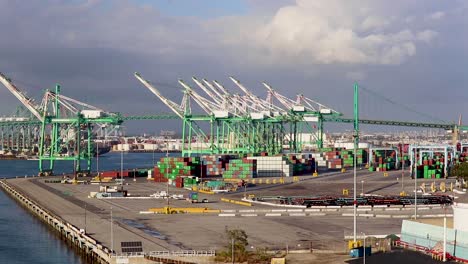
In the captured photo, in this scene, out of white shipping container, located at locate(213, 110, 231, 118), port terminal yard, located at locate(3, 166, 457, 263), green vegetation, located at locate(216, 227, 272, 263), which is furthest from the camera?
white shipping container, located at locate(213, 110, 231, 118)

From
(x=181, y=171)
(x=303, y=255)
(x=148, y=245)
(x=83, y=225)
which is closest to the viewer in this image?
(x=303, y=255)

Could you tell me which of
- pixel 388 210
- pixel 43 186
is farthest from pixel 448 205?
pixel 43 186

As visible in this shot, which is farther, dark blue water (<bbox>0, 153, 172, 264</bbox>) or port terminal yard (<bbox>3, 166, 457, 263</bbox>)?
dark blue water (<bbox>0, 153, 172, 264</bbox>)

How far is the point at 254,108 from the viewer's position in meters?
182

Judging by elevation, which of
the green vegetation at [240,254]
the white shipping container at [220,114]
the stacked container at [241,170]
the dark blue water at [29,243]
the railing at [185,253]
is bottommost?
the dark blue water at [29,243]

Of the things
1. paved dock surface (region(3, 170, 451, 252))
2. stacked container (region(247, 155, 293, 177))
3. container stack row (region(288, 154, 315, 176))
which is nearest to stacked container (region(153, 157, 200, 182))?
stacked container (region(247, 155, 293, 177))

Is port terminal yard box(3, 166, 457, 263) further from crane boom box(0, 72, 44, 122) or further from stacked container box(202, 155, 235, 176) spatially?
crane boom box(0, 72, 44, 122)

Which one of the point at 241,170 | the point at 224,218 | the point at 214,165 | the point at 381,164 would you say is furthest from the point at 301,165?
the point at 224,218

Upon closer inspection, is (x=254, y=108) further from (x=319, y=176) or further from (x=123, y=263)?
(x=123, y=263)

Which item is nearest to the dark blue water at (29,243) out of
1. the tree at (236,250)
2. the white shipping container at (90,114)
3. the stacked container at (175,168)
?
the tree at (236,250)

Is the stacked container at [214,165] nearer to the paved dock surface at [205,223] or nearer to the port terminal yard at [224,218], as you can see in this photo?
the port terminal yard at [224,218]

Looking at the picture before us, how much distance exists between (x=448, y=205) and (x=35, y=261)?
36466 millimetres

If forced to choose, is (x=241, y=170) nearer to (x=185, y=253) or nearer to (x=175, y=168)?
(x=175, y=168)

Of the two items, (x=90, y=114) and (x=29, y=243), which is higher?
(x=90, y=114)
